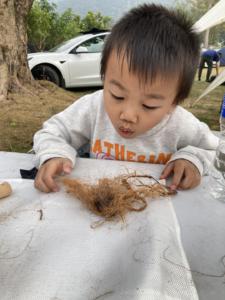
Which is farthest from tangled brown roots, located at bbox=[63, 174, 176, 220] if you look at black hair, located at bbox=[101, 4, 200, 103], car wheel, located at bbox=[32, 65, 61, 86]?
car wheel, located at bbox=[32, 65, 61, 86]

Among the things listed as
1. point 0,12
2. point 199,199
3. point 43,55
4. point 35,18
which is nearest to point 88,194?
point 199,199

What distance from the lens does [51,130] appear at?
97cm

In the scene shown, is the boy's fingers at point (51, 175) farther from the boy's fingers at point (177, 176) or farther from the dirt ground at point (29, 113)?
the dirt ground at point (29, 113)

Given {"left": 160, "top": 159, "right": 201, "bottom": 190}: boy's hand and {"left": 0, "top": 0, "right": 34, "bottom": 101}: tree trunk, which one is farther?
{"left": 0, "top": 0, "right": 34, "bottom": 101}: tree trunk

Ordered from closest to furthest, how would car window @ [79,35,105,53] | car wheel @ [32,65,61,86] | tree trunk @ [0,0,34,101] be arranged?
tree trunk @ [0,0,34,101]
car wheel @ [32,65,61,86]
car window @ [79,35,105,53]

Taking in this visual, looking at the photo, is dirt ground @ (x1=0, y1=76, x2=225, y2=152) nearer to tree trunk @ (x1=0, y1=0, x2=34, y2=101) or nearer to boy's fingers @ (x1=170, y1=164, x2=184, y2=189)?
tree trunk @ (x1=0, y1=0, x2=34, y2=101)

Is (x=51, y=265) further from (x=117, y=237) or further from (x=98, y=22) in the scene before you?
(x=98, y=22)

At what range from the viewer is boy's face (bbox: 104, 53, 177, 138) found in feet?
2.48

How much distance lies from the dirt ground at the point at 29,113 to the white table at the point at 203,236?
1.90 metres

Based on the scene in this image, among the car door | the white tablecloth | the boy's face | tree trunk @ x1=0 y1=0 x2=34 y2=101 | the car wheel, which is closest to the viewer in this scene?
the white tablecloth

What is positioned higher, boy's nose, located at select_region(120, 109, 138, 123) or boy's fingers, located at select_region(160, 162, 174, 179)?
boy's nose, located at select_region(120, 109, 138, 123)

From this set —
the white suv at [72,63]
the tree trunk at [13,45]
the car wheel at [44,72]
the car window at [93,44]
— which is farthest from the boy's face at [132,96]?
the car window at [93,44]

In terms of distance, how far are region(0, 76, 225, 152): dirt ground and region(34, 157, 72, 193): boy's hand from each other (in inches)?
68.7

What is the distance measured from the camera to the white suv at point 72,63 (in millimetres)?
5254
